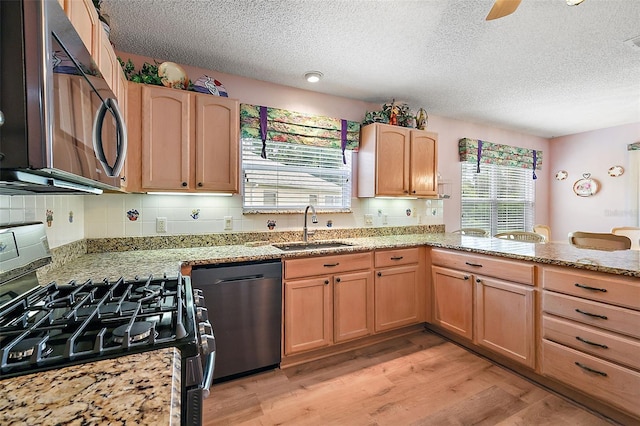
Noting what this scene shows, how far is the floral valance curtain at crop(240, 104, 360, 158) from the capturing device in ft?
8.68

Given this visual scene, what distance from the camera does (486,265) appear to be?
89.8 inches

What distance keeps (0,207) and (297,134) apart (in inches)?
83.2

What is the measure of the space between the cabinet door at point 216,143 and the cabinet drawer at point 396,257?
131 centimetres

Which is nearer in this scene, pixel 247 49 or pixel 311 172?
pixel 247 49

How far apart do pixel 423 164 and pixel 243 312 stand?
7.64ft

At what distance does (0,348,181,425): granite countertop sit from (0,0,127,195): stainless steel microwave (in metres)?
0.41

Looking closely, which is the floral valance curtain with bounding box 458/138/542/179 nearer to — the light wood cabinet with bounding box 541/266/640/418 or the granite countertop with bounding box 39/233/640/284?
the granite countertop with bounding box 39/233/640/284

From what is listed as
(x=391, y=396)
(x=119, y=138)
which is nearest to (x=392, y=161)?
(x=391, y=396)

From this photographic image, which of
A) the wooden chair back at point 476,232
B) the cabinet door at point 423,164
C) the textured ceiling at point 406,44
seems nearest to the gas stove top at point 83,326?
the textured ceiling at point 406,44

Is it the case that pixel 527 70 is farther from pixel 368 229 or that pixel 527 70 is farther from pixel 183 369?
pixel 183 369

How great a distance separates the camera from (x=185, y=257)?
6.56 feet

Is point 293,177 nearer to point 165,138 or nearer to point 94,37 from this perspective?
point 165,138

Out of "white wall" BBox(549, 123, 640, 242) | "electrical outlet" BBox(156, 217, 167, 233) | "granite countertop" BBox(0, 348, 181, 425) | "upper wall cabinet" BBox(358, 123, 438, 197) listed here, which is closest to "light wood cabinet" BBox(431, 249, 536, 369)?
"upper wall cabinet" BBox(358, 123, 438, 197)

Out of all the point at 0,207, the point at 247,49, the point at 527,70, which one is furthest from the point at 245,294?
the point at 527,70
